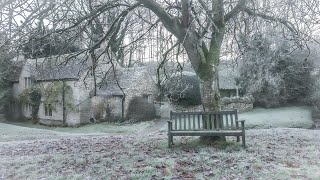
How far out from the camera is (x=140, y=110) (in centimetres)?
3120

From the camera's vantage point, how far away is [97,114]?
30938mm

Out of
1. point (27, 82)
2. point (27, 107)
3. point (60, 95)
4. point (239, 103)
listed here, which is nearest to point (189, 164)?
point (239, 103)

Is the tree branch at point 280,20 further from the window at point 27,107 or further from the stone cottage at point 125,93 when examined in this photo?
the window at point 27,107

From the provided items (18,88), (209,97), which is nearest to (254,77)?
(209,97)

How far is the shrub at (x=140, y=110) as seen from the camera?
30.6 meters

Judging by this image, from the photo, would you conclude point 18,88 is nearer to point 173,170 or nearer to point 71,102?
point 71,102

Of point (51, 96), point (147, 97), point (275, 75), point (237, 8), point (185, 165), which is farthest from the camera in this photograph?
point (147, 97)

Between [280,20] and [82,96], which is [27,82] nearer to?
[82,96]

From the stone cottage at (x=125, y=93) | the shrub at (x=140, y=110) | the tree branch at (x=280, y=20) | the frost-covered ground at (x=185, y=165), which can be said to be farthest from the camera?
the stone cottage at (x=125, y=93)

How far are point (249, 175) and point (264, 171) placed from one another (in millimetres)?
463

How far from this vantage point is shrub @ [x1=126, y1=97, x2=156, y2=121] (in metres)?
30.6

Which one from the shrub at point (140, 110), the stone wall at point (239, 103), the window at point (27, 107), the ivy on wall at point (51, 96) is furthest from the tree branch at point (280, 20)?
the window at point (27, 107)

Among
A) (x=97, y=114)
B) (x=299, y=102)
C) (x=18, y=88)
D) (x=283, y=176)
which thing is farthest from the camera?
(x=18, y=88)

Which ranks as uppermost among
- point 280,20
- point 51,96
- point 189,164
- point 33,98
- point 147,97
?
point 280,20
